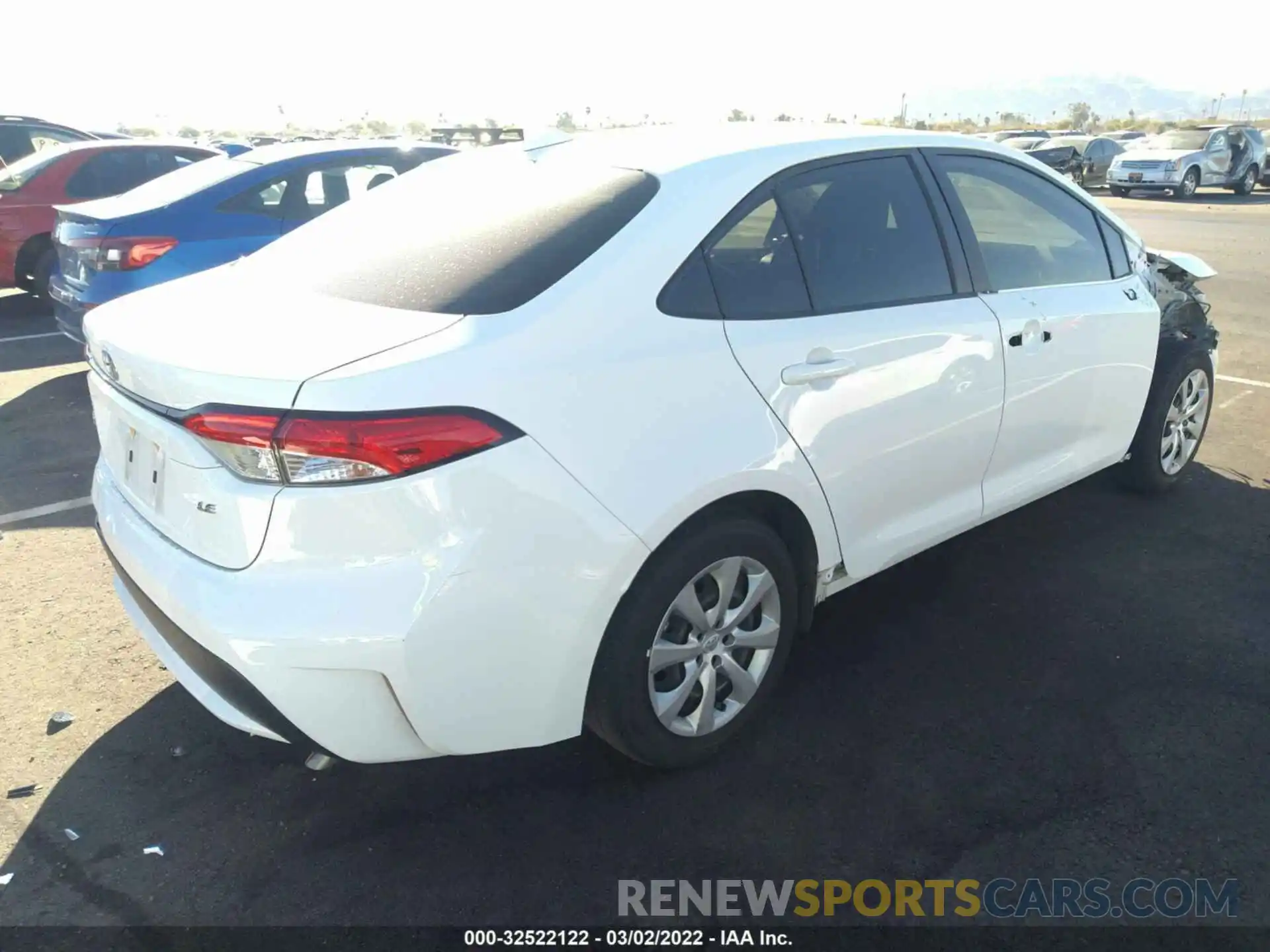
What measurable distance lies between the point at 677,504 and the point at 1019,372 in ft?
5.66

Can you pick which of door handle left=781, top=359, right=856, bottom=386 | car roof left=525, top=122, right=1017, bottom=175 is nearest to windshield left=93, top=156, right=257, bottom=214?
car roof left=525, top=122, right=1017, bottom=175

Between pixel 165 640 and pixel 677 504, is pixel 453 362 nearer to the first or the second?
pixel 677 504

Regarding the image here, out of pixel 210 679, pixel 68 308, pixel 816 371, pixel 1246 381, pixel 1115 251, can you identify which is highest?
pixel 1115 251

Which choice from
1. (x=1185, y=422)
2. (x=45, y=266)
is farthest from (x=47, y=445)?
(x=1185, y=422)

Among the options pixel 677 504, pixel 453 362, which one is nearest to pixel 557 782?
pixel 677 504

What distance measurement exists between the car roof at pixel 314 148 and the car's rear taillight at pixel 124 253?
96 cm

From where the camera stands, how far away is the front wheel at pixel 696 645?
256 centimetres

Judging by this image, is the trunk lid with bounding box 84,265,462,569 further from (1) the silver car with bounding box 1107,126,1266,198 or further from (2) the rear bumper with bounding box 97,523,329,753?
(1) the silver car with bounding box 1107,126,1266,198

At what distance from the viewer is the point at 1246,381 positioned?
6867 millimetres

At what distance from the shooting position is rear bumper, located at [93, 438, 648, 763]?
2141 mm

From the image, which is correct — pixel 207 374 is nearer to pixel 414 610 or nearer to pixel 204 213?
pixel 414 610

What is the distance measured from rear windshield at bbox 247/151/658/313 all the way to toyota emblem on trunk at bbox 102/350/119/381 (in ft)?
1.82

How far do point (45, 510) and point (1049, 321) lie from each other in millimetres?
4559

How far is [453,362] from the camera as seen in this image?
2.21 metres
